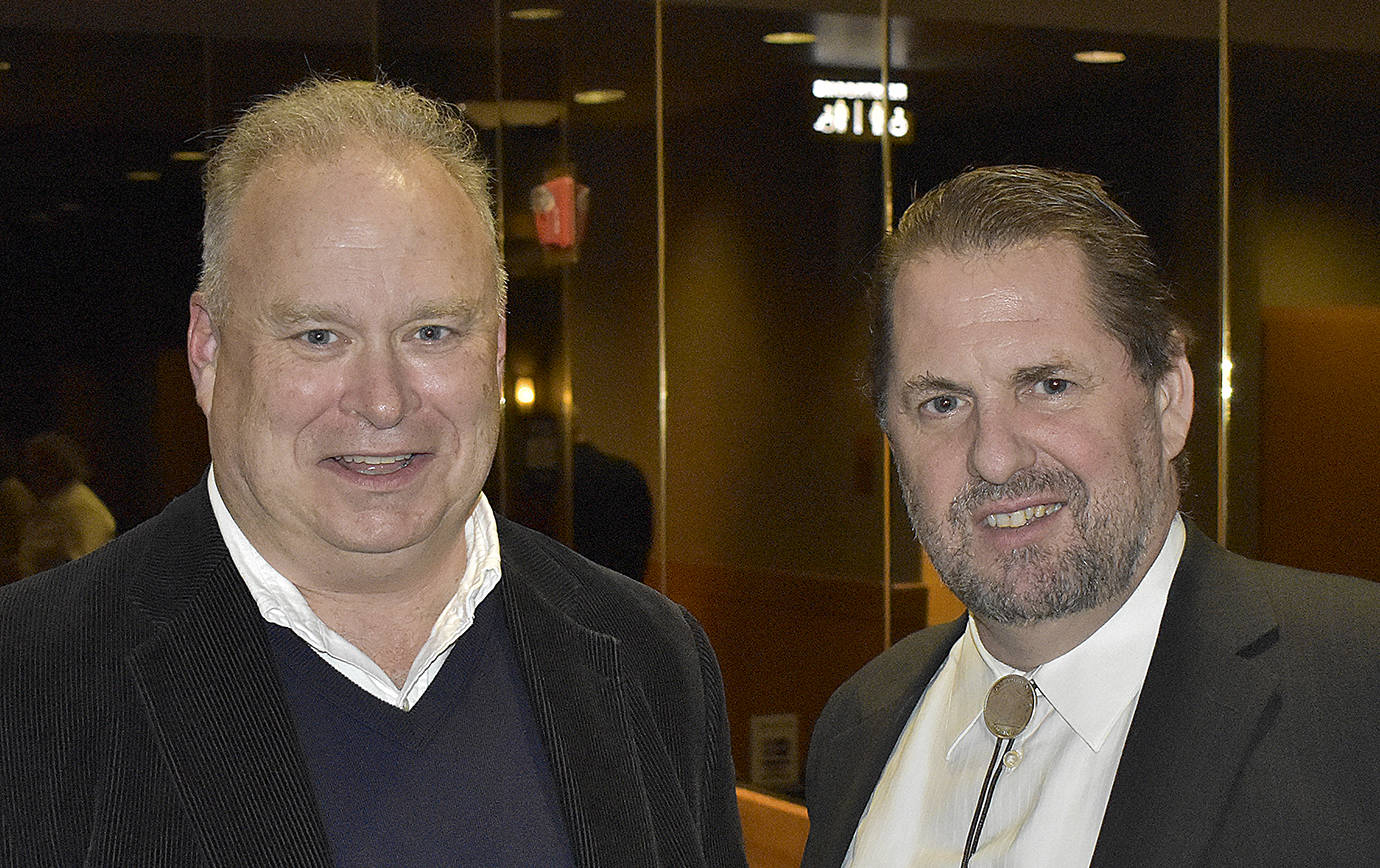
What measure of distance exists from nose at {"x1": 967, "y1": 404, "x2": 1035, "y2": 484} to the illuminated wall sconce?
4.99 metres

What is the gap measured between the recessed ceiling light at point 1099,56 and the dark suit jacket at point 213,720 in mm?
2872

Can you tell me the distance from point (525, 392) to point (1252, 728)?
5278mm

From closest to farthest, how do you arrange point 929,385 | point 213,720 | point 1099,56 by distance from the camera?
point 213,720
point 929,385
point 1099,56

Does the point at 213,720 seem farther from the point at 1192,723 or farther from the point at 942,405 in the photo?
the point at 1192,723

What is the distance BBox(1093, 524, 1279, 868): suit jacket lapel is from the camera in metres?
1.82

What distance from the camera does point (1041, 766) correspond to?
79.4 inches

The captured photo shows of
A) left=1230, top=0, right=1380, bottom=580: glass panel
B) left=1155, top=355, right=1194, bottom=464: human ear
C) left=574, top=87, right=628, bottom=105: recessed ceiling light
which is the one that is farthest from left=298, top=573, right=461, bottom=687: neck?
left=574, top=87, right=628, bottom=105: recessed ceiling light

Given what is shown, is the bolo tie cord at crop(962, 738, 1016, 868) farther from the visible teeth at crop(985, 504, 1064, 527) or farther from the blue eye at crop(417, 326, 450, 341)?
the blue eye at crop(417, 326, 450, 341)

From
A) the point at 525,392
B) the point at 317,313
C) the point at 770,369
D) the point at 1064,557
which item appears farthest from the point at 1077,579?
the point at 525,392

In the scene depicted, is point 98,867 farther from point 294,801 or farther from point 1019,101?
point 1019,101

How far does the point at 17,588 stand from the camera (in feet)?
6.28

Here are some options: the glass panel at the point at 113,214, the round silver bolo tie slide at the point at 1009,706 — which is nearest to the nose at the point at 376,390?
the round silver bolo tie slide at the point at 1009,706

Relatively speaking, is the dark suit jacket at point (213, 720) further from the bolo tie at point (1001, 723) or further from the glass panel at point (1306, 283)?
the glass panel at point (1306, 283)

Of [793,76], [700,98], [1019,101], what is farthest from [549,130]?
[1019,101]
